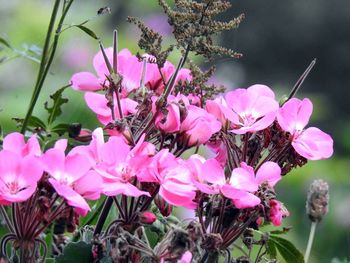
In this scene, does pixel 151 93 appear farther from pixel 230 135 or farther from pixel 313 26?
pixel 313 26

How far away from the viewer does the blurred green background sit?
13.9 ft

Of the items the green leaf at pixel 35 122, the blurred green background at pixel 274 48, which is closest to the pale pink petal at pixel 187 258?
the green leaf at pixel 35 122

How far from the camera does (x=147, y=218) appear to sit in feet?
3.03

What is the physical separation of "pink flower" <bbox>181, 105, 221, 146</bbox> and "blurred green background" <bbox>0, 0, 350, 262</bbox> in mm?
2939

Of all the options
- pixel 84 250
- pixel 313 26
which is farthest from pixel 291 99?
pixel 313 26

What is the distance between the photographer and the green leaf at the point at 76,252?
3.12 feet

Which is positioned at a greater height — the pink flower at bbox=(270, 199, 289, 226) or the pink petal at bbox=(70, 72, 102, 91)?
the pink petal at bbox=(70, 72, 102, 91)

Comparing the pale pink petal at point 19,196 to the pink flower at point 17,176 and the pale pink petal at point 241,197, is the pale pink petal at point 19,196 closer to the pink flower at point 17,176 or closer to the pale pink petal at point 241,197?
the pink flower at point 17,176

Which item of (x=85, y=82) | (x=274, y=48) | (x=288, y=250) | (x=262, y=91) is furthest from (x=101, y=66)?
(x=274, y=48)

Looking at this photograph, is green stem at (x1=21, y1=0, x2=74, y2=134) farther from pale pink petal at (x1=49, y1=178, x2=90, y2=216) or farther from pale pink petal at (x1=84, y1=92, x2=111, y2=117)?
pale pink petal at (x1=49, y1=178, x2=90, y2=216)

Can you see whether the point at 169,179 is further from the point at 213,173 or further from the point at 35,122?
the point at 35,122

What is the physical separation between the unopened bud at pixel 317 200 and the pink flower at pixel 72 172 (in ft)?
1.45

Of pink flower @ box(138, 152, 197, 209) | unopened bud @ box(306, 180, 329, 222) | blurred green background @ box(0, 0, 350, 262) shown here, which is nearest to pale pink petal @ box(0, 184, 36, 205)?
pink flower @ box(138, 152, 197, 209)

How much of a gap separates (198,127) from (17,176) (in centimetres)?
19
